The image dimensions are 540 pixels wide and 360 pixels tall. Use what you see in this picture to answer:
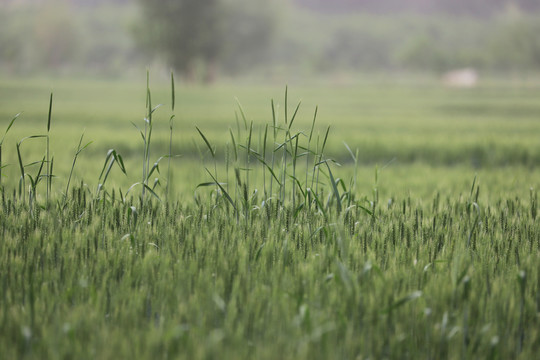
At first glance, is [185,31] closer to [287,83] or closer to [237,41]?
[287,83]

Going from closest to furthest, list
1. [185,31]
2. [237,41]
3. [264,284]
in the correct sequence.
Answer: [264,284] → [185,31] → [237,41]

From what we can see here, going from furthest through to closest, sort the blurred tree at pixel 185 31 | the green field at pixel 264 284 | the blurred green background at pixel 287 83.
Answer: the blurred tree at pixel 185 31
the blurred green background at pixel 287 83
the green field at pixel 264 284

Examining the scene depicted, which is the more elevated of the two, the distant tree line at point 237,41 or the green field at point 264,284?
the distant tree line at point 237,41

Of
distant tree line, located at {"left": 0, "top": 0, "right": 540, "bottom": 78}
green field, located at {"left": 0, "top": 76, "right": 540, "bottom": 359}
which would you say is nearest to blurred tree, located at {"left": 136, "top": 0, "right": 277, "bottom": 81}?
distant tree line, located at {"left": 0, "top": 0, "right": 540, "bottom": 78}

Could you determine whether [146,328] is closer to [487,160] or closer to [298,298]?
[298,298]

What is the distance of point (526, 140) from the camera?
8.91 m

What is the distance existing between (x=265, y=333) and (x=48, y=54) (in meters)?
89.7

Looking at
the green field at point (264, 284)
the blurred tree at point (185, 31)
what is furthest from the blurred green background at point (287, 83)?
the green field at point (264, 284)

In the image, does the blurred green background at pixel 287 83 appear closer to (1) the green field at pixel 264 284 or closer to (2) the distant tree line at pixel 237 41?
(2) the distant tree line at pixel 237 41

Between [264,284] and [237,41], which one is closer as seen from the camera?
[264,284]

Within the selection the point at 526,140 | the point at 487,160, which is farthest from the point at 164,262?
the point at 526,140

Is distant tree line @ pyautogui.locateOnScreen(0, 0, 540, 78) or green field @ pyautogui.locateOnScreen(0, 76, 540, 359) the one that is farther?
distant tree line @ pyautogui.locateOnScreen(0, 0, 540, 78)

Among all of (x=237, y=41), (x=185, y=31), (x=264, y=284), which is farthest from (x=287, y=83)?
(x=264, y=284)

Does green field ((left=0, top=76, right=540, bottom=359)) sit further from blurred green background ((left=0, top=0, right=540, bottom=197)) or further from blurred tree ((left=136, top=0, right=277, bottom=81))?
blurred tree ((left=136, top=0, right=277, bottom=81))
